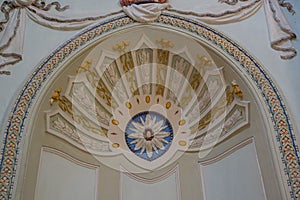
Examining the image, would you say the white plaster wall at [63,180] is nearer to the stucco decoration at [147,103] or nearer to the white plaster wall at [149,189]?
the stucco decoration at [147,103]

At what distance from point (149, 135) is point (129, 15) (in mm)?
1572

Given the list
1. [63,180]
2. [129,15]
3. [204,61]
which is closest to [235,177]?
[204,61]

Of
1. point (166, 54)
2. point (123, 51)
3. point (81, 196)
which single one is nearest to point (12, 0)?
point (123, 51)

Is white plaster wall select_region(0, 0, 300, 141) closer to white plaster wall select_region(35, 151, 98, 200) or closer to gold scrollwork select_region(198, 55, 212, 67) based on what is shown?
gold scrollwork select_region(198, 55, 212, 67)

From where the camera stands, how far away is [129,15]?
183 inches

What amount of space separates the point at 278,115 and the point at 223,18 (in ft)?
4.71

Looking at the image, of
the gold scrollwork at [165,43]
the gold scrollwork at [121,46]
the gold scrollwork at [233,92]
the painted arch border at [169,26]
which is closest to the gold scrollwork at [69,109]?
the painted arch border at [169,26]

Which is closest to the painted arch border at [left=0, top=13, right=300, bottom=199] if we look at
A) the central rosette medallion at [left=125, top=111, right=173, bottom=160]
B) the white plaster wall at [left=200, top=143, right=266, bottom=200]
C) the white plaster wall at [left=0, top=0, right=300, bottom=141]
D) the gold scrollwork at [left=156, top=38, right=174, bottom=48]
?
the white plaster wall at [left=0, top=0, right=300, bottom=141]

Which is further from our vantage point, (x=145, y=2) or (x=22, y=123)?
(x=145, y=2)

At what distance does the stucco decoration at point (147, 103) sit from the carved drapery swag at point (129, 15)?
0.32m

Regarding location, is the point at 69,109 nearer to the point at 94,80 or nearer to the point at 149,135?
the point at 94,80

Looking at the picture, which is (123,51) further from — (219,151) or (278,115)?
(278,115)

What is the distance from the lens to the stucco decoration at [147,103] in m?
4.37

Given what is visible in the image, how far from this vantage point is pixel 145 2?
187 inches
